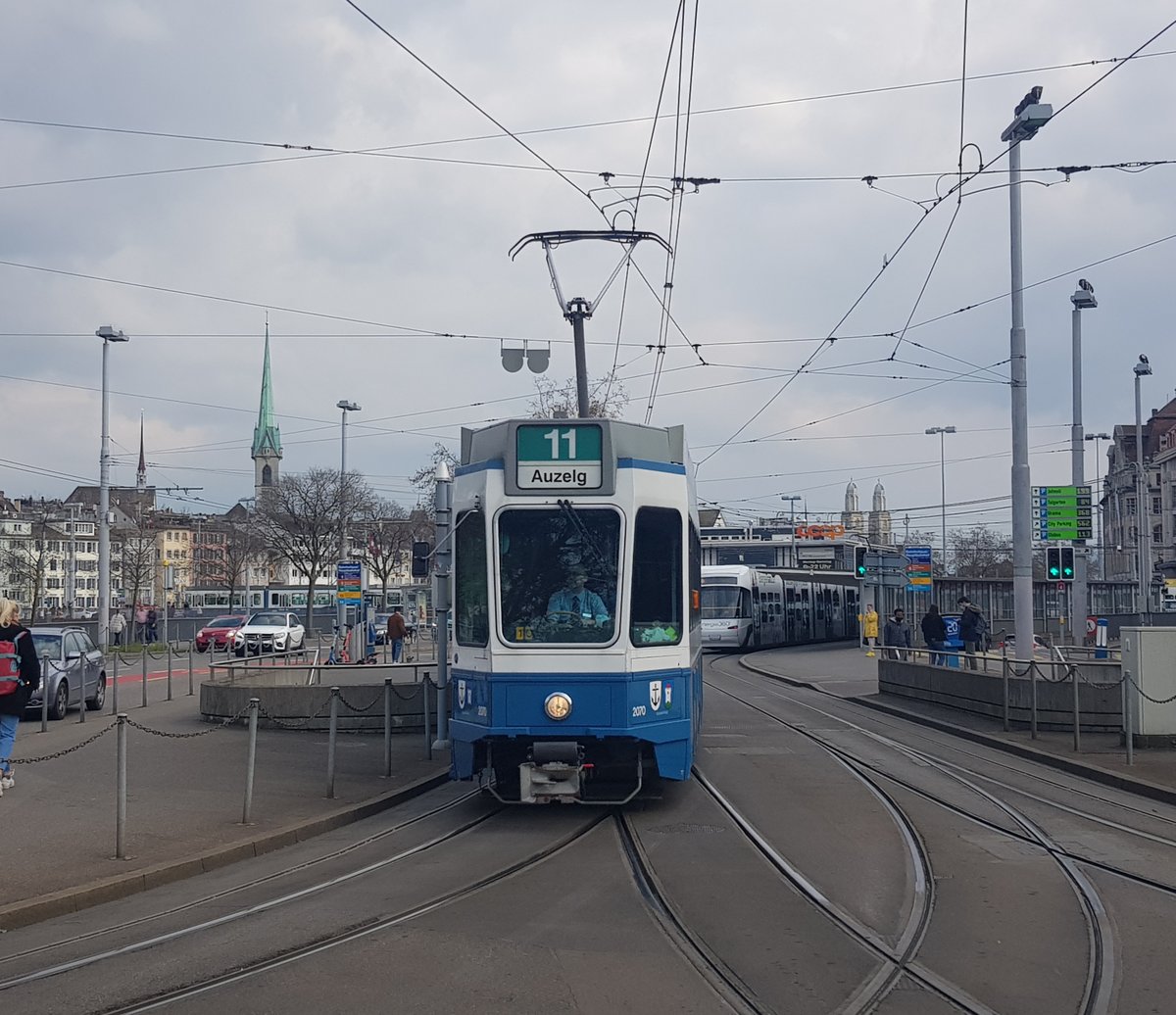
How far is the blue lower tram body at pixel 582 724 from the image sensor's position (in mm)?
11023

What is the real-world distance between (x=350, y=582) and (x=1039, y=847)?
26553 millimetres

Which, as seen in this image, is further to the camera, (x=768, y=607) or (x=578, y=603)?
(x=768, y=607)

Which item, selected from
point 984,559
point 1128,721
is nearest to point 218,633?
point 1128,721

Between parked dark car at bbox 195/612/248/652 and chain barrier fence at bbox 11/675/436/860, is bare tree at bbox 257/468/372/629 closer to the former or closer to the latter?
parked dark car at bbox 195/612/248/652

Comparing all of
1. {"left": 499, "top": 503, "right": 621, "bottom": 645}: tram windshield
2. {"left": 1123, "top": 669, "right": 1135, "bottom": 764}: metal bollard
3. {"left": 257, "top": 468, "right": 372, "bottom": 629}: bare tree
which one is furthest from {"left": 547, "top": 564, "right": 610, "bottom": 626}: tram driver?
{"left": 257, "top": 468, "right": 372, "bottom": 629}: bare tree

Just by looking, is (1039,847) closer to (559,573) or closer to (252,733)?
(559,573)

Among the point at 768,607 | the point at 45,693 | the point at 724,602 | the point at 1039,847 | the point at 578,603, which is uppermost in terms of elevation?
the point at 578,603

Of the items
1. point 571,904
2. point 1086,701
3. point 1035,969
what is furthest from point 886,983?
point 1086,701

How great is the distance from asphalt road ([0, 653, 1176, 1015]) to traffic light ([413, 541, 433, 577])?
235 centimetres

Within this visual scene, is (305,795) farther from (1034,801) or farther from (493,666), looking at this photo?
(1034,801)

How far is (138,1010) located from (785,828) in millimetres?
6302

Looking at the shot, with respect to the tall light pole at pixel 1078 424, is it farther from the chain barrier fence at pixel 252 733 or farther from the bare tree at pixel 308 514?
the bare tree at pixel 308 514

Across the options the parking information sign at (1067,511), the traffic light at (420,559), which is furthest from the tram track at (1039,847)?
the parking information sign at (1067,511)

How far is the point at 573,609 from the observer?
11.2 m
